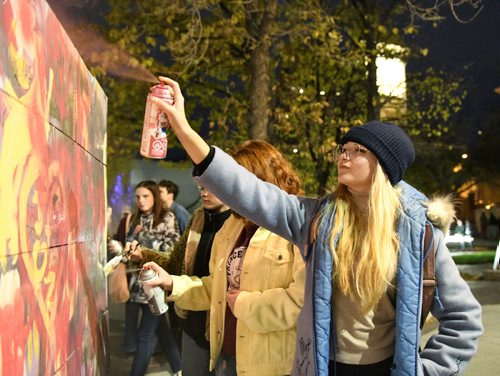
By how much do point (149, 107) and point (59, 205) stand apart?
0.51 m

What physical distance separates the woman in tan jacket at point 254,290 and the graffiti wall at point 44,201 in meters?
0.57

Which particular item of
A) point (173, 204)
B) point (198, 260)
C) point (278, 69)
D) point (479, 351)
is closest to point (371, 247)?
point (198, 260)

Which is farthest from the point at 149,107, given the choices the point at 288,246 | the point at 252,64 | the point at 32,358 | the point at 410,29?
the point at 410,29

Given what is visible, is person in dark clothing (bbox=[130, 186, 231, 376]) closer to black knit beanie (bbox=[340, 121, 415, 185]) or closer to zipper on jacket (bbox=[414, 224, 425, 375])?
black knit beanie (bbox=[340, 121, 415, 185])

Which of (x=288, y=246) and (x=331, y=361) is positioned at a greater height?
(x=288, y=246)

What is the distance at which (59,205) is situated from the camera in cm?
238

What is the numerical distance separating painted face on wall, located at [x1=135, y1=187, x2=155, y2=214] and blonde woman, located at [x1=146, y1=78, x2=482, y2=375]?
4.10 metres

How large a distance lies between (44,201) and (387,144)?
1.35 meters

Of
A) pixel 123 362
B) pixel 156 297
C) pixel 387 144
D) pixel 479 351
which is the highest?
pixel 387 144

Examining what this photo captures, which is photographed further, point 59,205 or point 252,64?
point 252,64

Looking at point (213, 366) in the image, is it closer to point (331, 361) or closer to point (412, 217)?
point (331, 361)

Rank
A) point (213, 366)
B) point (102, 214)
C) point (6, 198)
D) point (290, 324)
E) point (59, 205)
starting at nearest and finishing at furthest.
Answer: point (6, 198) → point (59, 205) → point (290, 324) → point (213, 366) → point (102, 214)

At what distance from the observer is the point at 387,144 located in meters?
2.55

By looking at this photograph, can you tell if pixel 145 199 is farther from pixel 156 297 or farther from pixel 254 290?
pixel 254 290
